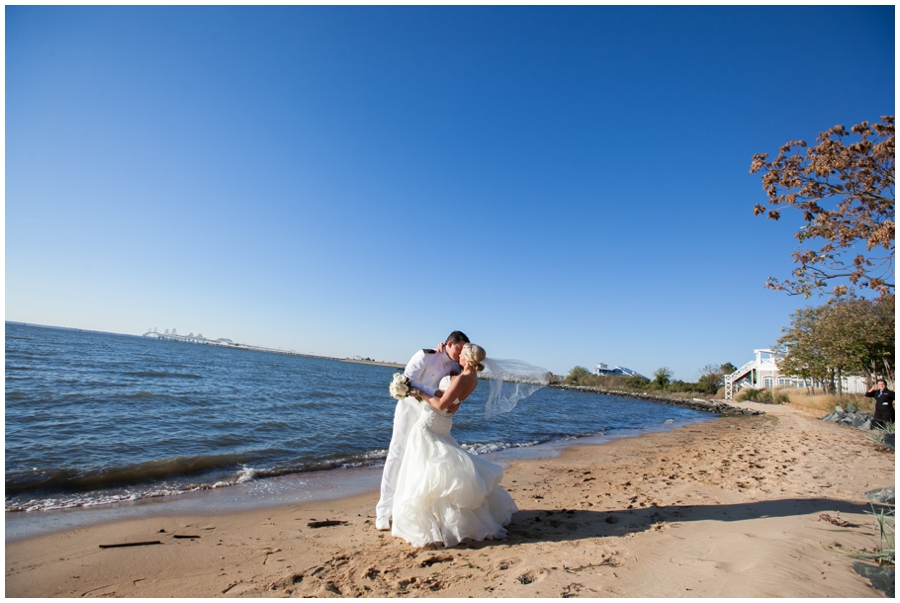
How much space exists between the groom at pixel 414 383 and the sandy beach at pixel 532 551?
384 millimetres

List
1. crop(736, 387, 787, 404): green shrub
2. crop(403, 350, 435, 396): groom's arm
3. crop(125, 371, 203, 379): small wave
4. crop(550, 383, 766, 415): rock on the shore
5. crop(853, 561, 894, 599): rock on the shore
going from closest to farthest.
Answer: crop(853, 561, 894, 599): rock on the shore
crop(403, 350, 435, 396): groom's arm
crop(125, 371, 203, 379): small wave
crop(550, 383, 766, 415): rock on the shore
crop(736, 387, 787, 404): green shrub

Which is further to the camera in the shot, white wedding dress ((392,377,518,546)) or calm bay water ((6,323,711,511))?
calm bay water ((6,323,711,511))

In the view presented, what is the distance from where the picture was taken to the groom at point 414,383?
5.66 meters

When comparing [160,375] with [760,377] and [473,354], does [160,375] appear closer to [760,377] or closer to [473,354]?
[473,354]

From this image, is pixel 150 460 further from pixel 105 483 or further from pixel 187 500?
pixel 187 500

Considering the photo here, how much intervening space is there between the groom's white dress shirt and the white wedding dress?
28 cm

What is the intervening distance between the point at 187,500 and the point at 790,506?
30.4 feet

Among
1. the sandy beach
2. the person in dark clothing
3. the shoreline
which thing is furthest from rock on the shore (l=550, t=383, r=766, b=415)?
the sandy beach

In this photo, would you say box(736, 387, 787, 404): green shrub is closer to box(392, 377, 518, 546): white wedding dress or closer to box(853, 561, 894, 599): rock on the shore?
box(853, 561, 894, 599): rock on the shore

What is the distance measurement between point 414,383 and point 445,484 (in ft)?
4.00

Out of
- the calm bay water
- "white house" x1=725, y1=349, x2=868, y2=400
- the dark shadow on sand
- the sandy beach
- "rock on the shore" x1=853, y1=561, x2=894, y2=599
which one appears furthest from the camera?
"white house" x1=725, y1=349, x2=868, y2=400

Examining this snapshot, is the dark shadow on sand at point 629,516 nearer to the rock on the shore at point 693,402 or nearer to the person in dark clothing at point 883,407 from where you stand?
the person in dark clothing at point 883,407

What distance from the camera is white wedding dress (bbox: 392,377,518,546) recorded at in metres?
5.04

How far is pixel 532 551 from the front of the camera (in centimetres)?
473
